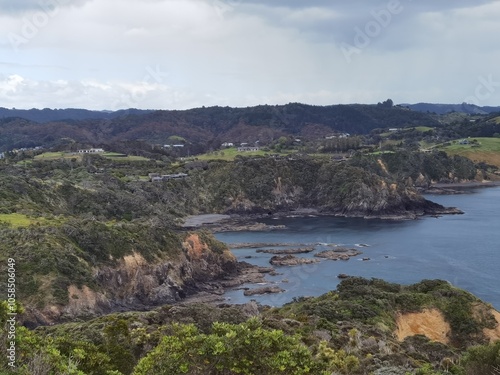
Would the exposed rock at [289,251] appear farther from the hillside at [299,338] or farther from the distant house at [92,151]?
the distant house at [92,151]

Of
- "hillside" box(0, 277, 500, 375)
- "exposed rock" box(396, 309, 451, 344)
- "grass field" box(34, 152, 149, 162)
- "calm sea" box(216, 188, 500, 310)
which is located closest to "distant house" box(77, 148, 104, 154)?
"grass field" box(34, 152, 149, 162)

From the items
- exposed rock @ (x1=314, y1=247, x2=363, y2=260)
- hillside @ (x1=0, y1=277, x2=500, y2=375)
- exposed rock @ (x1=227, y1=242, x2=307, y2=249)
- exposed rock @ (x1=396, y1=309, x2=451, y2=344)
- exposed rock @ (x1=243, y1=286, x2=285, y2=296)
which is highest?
hillside @ (x1=0, y1=277, x2=500, y2=375)

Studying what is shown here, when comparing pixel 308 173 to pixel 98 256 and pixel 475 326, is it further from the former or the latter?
pixel 475 326

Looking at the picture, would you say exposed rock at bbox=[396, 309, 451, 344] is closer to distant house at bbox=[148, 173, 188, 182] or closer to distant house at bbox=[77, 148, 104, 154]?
distant house at bbox=[148, 173, 188, 182]

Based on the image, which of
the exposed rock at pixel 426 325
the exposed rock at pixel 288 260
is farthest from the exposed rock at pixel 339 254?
the exposed rock at pixel 426 325

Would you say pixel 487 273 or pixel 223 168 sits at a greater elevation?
pixel 223 168

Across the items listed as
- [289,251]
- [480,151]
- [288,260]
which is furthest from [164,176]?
[480,151]

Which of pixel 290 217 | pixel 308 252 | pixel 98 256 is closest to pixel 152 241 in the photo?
pixel 98 256
